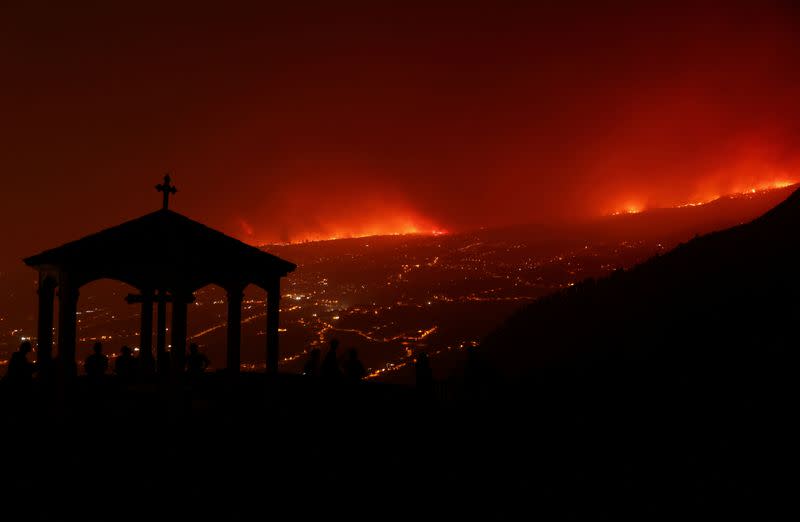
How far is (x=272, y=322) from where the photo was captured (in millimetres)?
14320

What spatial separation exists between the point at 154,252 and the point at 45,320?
10.8 ft

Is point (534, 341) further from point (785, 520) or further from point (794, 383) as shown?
point (785, 520)

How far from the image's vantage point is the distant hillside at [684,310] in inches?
601

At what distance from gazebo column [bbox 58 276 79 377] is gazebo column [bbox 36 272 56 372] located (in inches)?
44.5

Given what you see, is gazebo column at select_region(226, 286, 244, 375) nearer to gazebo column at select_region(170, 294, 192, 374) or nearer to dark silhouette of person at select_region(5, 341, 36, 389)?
gazebo column at select_region(170, 294, 192, 374)

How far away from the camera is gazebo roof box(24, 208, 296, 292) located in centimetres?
1230

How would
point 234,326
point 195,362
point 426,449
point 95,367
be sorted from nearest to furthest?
point 426,449 < point 234,326 < point 95,367 < point 195,362

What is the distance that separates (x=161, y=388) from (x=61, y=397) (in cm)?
287

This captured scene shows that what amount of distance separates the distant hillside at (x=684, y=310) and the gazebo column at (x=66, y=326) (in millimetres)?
11732

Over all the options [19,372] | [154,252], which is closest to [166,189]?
[154,252]

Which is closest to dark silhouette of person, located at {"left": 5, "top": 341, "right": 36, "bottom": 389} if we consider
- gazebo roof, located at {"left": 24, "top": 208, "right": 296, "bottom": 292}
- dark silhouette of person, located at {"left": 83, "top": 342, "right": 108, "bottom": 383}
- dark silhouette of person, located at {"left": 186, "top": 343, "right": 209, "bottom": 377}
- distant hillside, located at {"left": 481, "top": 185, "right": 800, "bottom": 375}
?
dark silhouette of person, located at {"left": 83, "top": 342, "right": 108, "bottom": 383}

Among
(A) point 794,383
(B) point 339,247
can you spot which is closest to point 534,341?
(A) point 794,383

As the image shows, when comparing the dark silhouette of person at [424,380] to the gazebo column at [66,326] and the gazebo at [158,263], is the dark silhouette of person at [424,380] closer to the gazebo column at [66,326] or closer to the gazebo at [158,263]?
the gazebo at [158,263]

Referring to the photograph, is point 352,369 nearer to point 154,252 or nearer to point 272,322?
point 272,322
